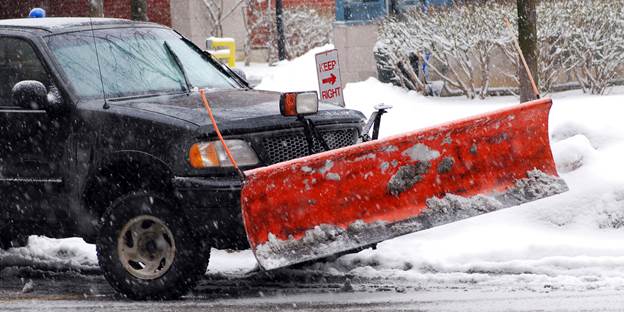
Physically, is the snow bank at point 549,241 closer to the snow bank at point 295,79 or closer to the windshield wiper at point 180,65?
the windshield wiper at point 180,65

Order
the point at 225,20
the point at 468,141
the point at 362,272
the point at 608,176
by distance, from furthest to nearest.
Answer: the point at 225,20
the point at 608,176
the point at 362,272
the point at 468,141

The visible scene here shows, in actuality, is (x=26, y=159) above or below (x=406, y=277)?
above

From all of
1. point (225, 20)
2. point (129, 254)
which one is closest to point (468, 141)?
point (129, 254)

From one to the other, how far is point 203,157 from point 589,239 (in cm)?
308

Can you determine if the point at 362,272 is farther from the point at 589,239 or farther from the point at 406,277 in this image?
the point at 589,239

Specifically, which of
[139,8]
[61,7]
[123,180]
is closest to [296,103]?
[123,180]

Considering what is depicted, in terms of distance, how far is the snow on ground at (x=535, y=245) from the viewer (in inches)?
307

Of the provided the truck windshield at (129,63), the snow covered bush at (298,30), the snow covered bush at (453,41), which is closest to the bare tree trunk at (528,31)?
the snow covered bush at (453,41)

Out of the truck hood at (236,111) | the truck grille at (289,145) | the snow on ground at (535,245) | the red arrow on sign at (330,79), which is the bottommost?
the snow on ground at (535,245)

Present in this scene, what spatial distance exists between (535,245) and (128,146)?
9.70 ft

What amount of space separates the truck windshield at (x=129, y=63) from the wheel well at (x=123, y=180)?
0.59 m

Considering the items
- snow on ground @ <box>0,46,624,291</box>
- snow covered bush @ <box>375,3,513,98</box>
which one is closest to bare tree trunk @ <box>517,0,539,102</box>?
snow covered bush @ <box>375,3,513,98</box>

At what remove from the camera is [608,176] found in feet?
29.7

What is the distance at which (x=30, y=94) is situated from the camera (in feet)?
24.7
